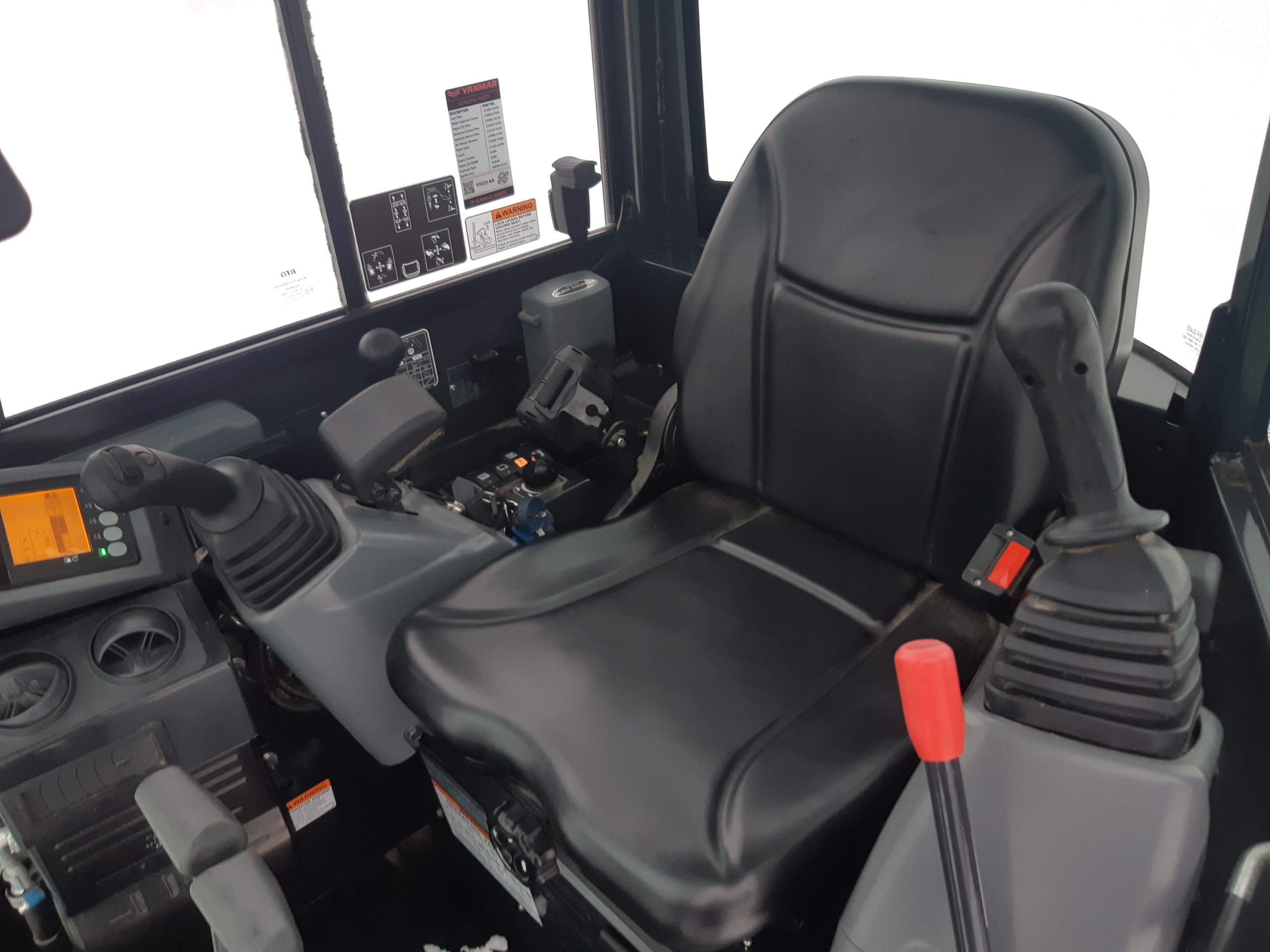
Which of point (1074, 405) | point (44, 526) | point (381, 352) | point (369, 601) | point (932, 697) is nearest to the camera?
point (932, 697)

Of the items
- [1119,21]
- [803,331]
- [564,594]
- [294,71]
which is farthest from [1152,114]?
[294,71]

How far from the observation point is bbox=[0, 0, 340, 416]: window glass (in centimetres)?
119

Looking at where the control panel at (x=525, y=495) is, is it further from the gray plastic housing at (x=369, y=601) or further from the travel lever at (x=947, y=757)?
the travel lever at (x=947, y=757)

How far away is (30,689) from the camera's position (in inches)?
41.1

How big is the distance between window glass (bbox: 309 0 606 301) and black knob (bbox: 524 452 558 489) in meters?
0.38

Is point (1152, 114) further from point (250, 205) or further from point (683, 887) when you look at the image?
point (250, 205)

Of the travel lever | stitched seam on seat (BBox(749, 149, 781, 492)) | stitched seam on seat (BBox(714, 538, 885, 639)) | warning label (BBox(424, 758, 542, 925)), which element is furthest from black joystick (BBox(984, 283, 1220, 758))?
warning label (BBox(424, 758, 542, 925))

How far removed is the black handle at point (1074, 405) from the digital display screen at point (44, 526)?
1068 millimetres

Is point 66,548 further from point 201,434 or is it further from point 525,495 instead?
point 525,495

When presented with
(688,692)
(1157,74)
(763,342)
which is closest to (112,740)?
(688,692)

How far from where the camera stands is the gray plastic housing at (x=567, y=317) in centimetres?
169

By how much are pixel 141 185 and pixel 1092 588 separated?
1283mm

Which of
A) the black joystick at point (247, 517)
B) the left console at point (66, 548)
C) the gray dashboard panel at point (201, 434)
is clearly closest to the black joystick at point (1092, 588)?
the black joystick at point (247, 517)

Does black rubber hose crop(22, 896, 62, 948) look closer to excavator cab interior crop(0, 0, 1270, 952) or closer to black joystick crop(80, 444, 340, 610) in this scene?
excavator cab interior crop(0, 0, 1270, 952)
